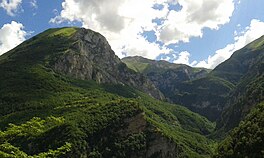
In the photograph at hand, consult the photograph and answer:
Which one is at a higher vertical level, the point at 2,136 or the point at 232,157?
the point at 2,136

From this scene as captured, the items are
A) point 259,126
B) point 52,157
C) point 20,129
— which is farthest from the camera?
point 259,126

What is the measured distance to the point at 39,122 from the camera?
22.2 m

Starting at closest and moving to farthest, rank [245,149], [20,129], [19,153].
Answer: [19,153]
[20,129]
[245,149]

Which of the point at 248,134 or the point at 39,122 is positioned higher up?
the point at 39,122

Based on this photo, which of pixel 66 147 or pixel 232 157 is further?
pixel 232 157

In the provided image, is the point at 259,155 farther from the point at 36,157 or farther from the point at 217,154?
the point at 36,157

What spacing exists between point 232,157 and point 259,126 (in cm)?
1405

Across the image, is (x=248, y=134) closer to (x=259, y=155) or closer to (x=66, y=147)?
(x=259, y=155)

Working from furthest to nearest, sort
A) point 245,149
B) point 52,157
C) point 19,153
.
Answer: point 245,149
point 52,157
point 19,153

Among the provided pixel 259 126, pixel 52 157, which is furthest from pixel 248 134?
pixel 52 157

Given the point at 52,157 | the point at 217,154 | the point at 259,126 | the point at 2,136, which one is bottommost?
the point at 217,154

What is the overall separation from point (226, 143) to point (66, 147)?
413ft

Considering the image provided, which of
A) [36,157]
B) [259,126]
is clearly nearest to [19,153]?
[36,157]

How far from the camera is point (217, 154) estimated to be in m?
144
